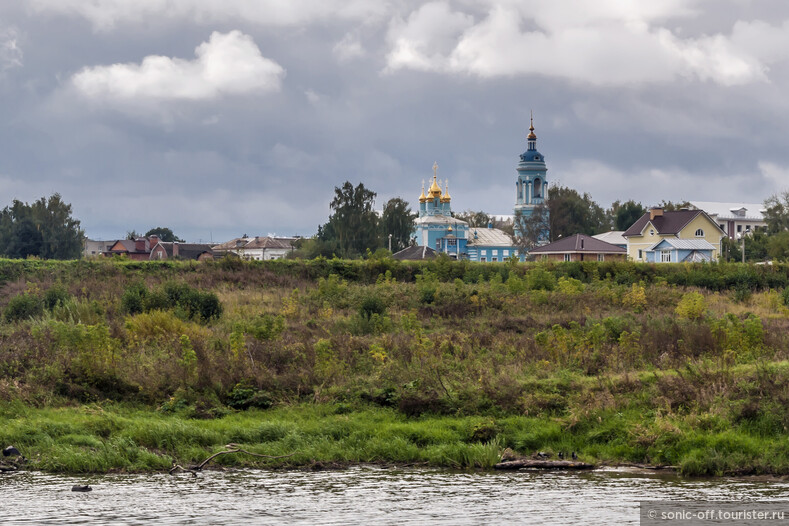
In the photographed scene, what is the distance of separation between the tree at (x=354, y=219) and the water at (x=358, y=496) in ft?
242

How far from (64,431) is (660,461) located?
9788 mm

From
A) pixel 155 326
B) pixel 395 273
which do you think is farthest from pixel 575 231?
pixel 155 326

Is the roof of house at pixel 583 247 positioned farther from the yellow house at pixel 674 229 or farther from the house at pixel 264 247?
the house at pixel 264 247

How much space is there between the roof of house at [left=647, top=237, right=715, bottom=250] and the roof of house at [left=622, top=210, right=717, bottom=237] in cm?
277

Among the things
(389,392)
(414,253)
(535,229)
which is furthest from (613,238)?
(389,392)

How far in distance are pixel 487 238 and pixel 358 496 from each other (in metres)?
108

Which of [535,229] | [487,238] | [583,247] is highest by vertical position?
[535,229]

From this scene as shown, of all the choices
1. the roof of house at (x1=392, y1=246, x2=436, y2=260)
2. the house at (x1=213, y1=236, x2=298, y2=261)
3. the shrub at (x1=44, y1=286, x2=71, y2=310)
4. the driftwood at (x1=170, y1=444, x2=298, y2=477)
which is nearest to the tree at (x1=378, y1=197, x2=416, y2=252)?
the roof of house at (x1=392, y1=246, x2=436, y2=260)

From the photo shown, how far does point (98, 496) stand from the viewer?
13.1m

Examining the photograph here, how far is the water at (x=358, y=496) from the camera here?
38.8 ft

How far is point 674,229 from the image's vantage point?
269 feet

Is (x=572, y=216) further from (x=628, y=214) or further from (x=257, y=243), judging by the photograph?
(x=257, y=243)

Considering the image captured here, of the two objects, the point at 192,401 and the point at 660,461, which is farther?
the point at 192,401

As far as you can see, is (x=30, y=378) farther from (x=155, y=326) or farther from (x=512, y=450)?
(x=512, y=450)
